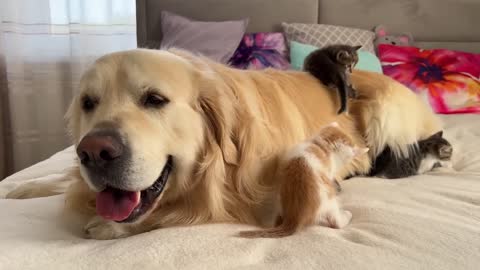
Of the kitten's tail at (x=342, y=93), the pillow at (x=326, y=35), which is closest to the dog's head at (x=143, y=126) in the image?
the kitten's tail at (x=342, y=93)

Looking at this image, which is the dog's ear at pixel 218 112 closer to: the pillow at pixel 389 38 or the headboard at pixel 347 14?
the headboard at pixel 347 14

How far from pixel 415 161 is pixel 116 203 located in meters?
1.05

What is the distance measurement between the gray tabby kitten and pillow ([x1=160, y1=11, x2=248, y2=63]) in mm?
1188

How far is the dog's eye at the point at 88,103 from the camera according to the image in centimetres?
109

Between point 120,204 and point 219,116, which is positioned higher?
point 219,116

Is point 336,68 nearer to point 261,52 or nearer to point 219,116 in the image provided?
point 219,116

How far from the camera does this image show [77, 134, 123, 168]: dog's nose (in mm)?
894

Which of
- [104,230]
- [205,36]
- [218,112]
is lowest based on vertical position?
[104,230]

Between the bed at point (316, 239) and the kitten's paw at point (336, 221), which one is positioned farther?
the kitten's paw at point (336, 221)

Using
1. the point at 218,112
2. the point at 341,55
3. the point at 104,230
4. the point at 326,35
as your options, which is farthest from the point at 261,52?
the point at 104,230

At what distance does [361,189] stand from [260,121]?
38 cm

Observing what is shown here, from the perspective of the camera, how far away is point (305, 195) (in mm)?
1029

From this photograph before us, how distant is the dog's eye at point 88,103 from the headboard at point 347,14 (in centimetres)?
193

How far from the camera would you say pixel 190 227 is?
40.7 inches
